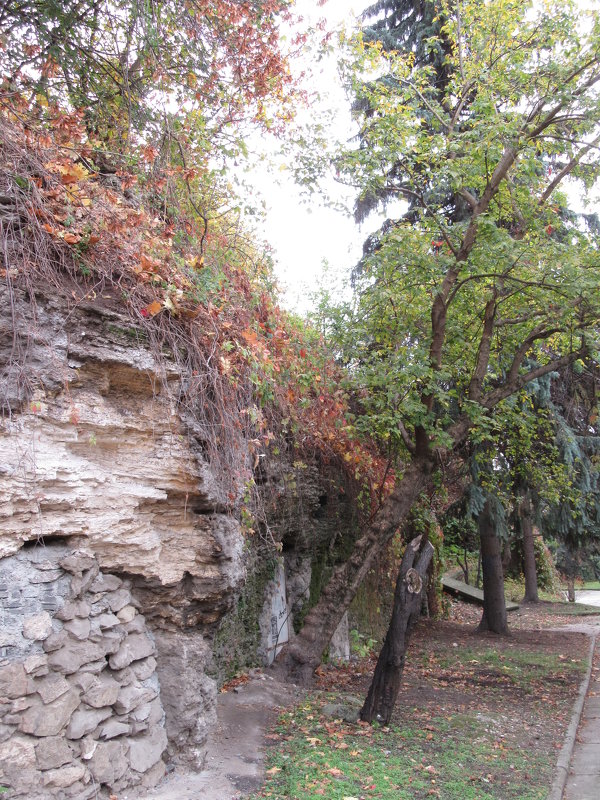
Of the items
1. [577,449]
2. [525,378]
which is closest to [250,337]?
[525,378]

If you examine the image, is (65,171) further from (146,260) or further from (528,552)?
(528,552)

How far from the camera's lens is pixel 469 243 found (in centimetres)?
915

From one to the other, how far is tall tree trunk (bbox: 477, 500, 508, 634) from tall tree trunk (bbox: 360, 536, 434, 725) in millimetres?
7072

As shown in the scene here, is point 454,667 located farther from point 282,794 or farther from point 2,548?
point 2,548

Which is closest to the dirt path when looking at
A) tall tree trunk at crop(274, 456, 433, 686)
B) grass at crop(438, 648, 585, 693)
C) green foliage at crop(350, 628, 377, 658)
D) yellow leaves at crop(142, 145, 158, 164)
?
tall tree trunk at crop(274, 456, 433, 686)

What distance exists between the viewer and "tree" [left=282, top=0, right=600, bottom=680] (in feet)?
27.3

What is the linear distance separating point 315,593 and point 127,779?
19.8ft

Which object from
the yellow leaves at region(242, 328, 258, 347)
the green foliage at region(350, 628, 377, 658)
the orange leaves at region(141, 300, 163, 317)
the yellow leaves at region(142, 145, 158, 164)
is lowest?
the green foliage at region(350, 628, 377, 658)

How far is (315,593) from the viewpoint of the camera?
34.3 feet

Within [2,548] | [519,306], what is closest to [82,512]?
[2,548]

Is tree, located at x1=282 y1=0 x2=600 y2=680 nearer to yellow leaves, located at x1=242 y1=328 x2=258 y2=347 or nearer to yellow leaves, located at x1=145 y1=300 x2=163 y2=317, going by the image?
yellow leaves, located at x1=242 y1=328 x2=258 y2=347

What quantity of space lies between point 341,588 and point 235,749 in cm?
343

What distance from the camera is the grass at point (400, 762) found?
17.8 feet

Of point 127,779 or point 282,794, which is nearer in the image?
point 127,779
